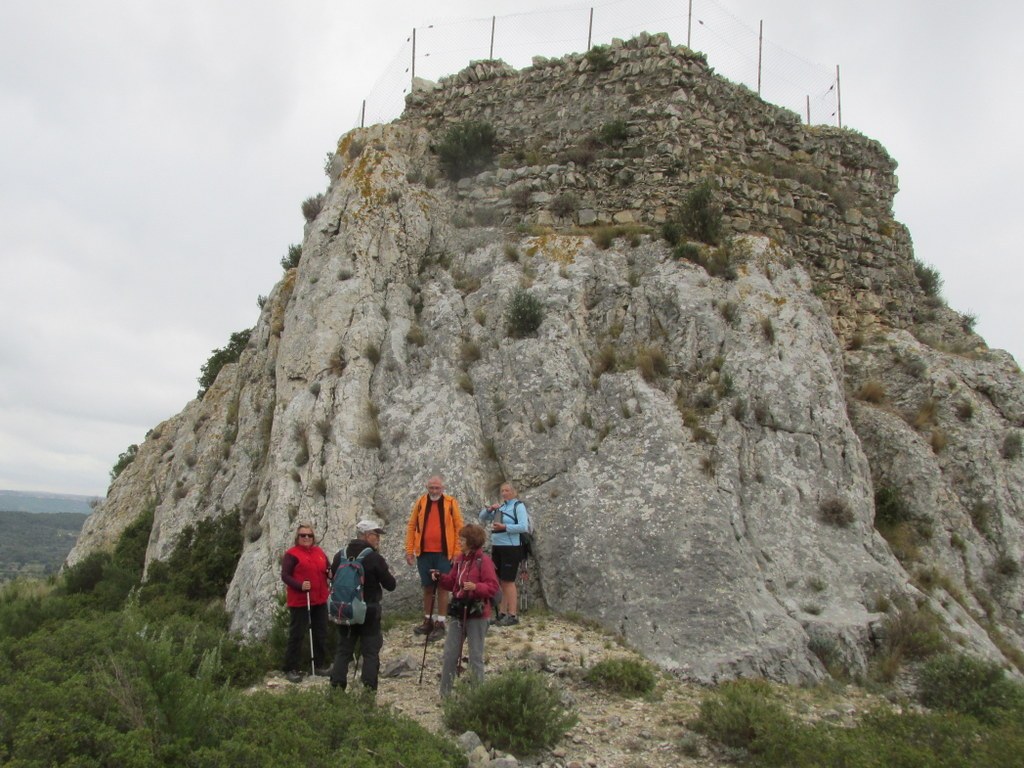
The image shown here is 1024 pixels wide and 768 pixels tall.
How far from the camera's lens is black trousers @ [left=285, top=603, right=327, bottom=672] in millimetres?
8664

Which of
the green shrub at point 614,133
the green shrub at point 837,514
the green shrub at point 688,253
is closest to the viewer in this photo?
the green shrub at point 837,514

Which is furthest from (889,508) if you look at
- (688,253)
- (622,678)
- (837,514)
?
Answer: (622,678)

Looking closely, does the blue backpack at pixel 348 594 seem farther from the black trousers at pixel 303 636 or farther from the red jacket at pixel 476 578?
the black trousers at pixel 303 636

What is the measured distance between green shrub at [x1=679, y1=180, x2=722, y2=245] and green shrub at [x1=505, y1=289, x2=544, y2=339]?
3.37 m

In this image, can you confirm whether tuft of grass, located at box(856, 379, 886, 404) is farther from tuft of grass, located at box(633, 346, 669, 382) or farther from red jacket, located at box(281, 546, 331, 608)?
red jacket, located at box(281, 546, 331, 608)

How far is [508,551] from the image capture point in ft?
32.8

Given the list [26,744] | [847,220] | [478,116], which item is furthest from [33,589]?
[847,220]

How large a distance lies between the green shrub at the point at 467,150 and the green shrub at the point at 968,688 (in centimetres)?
1228

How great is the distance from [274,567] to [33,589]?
7.11 metres

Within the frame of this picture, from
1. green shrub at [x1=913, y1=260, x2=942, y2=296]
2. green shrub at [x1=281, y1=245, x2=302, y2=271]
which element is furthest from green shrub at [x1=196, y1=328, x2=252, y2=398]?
green shrub at [x1=913, y1=260, x2=942, y2=296]

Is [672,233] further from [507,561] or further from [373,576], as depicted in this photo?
[373,576]

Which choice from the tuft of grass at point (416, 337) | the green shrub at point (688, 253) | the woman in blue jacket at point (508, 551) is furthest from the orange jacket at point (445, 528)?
the green shrub at point (688, 253)

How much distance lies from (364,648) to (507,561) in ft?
8.99

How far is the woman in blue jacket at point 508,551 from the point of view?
995cm
